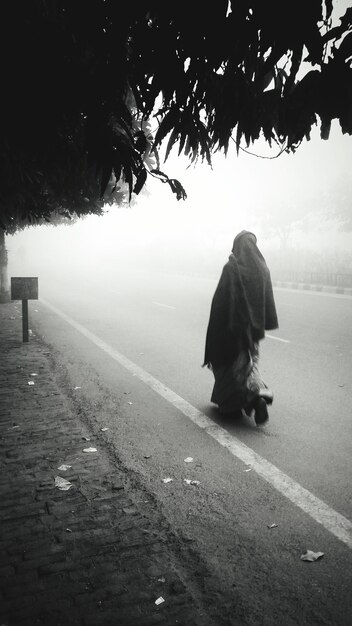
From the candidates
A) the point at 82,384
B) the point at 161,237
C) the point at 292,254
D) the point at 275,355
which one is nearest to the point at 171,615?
the point at 82,384

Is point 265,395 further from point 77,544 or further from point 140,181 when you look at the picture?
point 140,181

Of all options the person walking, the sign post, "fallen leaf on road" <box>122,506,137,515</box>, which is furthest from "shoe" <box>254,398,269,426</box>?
the sign post

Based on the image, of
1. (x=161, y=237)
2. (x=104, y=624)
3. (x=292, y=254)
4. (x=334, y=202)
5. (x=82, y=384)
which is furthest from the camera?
(x=161, y=237)

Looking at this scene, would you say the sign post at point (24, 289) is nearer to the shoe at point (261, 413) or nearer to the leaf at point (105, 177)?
the shoe at point (261, 413)

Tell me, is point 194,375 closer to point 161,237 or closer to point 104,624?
point 104,624

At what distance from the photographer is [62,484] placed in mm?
3271

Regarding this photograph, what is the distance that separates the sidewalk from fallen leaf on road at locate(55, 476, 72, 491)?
0.03 metres

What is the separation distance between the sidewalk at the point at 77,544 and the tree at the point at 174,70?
1992mm

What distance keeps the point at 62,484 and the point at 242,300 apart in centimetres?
269

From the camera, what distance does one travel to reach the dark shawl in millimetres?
4875

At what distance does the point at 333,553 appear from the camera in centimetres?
257

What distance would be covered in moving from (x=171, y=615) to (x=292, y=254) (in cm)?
3588

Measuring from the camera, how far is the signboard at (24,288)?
27.3 feet

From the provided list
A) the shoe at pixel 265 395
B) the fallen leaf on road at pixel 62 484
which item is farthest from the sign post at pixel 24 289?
the fallen leaf on road at pixel 62 484
